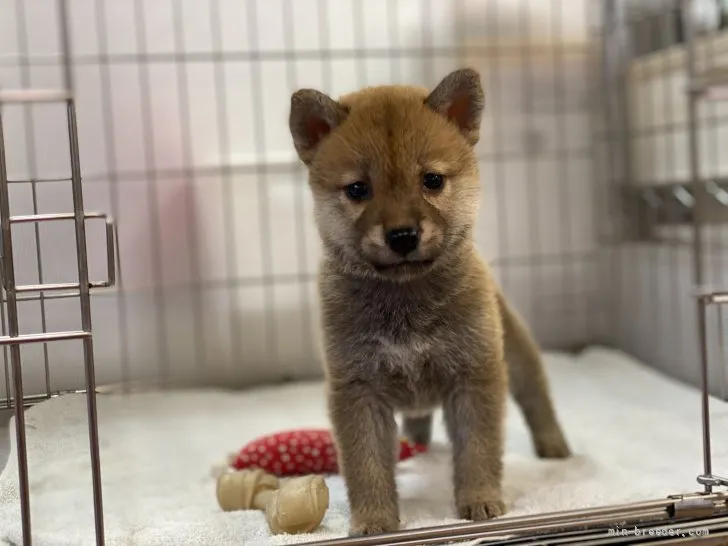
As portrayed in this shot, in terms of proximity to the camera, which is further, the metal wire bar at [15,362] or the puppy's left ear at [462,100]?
the puppy's left ear at [462,100]

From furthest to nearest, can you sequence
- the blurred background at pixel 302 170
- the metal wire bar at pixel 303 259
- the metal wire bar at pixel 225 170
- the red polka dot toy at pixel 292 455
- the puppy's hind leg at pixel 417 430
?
the metal wire bar at pixel 303 259 < the metal wire bar at pixel 225 170 < the blurred background at pixel 302 170 < the puppy's hind leg at pixel 417 430 < the red polka dot toy at pixel 292 455

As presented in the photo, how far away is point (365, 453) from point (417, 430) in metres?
0.74

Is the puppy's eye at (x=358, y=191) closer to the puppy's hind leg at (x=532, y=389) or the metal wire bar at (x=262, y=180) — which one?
the puppy's hind leg at (x=532, y=389)

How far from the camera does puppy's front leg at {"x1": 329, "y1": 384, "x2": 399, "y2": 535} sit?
166 cm

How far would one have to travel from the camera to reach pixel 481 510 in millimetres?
1691

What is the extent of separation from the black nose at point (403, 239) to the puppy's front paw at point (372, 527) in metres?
0.55

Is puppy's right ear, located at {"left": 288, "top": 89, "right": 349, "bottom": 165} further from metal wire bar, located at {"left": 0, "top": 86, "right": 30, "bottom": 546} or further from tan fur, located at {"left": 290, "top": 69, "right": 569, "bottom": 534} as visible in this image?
metal wire bar, located at {"left": 0, "top": 86, "right": 30, "bottom": 546}

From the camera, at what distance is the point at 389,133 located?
1.60m

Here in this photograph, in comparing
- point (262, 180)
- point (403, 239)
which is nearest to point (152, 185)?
point (262, 180)

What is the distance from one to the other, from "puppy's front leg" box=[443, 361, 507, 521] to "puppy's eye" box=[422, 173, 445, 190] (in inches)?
16.4

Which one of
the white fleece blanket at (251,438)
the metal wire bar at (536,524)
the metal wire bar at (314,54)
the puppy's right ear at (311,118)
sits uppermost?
the metal wire bar at (314,54)

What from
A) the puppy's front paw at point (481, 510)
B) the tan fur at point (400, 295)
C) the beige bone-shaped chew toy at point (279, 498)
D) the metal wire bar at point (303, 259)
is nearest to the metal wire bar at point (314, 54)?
the metal wire bar at point (303, 259)

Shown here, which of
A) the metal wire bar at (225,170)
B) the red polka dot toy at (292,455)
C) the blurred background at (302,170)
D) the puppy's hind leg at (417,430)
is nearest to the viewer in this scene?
the red polka dot toy at (292,455)

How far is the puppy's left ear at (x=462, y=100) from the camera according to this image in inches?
65.6
